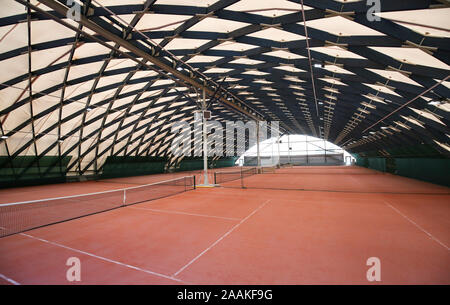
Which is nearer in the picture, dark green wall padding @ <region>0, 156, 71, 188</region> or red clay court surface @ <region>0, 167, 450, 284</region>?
red clay court surface @ <region>0, 167, 450, 284</region>

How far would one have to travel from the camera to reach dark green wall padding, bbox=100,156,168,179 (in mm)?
32938

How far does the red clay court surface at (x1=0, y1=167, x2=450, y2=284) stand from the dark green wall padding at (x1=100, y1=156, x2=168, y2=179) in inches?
1017

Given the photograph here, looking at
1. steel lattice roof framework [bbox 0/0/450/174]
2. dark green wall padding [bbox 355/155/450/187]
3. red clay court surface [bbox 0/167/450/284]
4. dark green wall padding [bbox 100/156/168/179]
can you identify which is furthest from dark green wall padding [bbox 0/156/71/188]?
dark green wall padding [bbox 355/155/450/187]

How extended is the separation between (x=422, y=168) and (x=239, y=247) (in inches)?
1026

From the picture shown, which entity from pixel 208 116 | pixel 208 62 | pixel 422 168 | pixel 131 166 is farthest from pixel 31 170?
pixel 422 168

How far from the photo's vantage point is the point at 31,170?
24.6 metres

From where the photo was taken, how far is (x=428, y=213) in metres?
9.49

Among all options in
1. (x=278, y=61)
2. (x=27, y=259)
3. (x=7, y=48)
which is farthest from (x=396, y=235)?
(x=7, y=48)

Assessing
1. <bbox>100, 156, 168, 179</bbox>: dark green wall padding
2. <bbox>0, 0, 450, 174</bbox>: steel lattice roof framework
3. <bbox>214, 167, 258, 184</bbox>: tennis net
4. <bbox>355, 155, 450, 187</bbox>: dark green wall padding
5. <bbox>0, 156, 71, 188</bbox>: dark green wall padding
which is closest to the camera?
<bbox>0, 0, 450, 174</bbox>: steel lattice roof framework

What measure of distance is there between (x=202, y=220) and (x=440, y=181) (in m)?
22.4

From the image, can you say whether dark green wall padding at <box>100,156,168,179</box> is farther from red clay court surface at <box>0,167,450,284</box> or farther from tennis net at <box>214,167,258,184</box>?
red clay court surface at <box>0,167,450,284</box>

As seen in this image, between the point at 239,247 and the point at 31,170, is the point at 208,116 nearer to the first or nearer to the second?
the point at 239,247

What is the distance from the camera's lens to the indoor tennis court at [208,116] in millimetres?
4965
